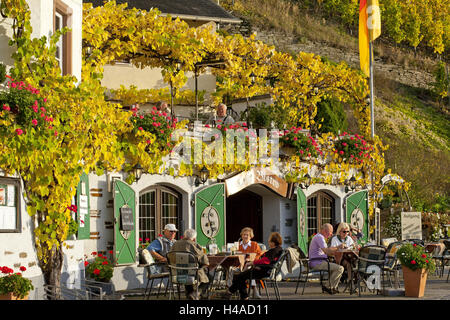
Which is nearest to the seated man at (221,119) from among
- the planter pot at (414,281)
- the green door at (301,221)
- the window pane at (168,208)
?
the window pane at (168,208)

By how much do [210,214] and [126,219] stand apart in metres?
2.22

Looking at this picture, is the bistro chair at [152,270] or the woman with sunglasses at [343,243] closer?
the bistro chair at [152,270]

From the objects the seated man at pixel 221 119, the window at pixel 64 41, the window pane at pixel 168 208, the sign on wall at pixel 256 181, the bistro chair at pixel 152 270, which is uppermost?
the window at pixel 64 41

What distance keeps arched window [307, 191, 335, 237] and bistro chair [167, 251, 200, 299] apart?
7.35 m

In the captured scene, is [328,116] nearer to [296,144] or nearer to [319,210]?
[319,210]

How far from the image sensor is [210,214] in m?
16.0

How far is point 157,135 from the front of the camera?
14.4 metres

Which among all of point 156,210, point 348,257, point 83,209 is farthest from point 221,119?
point 83,209

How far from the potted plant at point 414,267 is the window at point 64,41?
5864mm

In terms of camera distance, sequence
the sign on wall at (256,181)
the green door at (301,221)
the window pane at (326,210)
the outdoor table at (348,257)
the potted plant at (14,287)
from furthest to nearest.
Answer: the window pane at (326,210), the green door at (301,221), the sign on wall at (256,181), the outdoor table at (348,257), the potted plant at (14,287)

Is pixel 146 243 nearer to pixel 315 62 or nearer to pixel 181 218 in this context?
pixel 181 218

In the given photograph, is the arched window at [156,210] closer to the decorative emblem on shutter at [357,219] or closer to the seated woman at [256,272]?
the seated woman at [256,272]

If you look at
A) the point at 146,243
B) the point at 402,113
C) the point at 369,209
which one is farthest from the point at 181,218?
the point at 402,113

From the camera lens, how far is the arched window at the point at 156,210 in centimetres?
1505
